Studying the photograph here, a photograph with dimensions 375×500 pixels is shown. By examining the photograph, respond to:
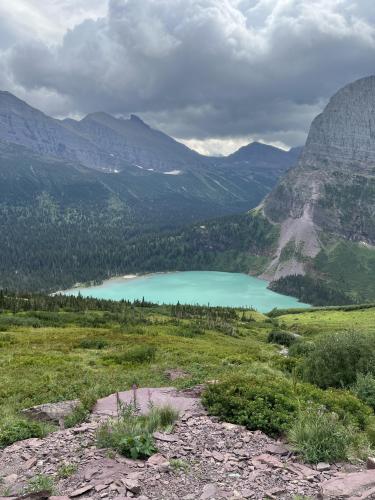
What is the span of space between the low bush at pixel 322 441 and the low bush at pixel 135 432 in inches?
183

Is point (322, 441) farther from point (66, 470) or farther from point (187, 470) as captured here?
point (66, 470)

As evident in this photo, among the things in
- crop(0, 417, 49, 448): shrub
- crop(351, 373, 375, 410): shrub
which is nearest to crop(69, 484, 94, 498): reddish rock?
crop(0, 417, 49, 448): shrub

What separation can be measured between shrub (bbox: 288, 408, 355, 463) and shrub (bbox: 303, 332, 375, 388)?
16.3m

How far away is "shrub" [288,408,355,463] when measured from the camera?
1357 cm

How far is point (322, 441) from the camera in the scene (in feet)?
45.1

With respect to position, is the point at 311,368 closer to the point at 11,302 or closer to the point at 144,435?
the point at 144,435

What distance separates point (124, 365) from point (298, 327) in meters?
111

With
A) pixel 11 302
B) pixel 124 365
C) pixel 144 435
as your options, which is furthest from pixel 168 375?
pixel 11 302

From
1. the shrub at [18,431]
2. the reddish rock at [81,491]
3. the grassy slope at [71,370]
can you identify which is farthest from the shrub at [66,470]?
the grassy slope at [71,370]

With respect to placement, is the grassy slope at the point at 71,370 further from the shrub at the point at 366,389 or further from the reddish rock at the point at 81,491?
the reddish rock at the point at 81,491

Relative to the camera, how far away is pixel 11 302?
122500mm

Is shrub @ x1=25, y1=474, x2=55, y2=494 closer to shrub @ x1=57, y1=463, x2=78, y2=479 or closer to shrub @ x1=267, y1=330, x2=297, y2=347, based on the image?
shrub @ x1=57, y1=463, x2=78, y2=479

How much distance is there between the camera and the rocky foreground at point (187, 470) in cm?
1121

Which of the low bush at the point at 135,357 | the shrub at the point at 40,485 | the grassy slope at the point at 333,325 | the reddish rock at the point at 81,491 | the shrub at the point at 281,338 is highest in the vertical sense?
the reddish rock at the point at 81,491
